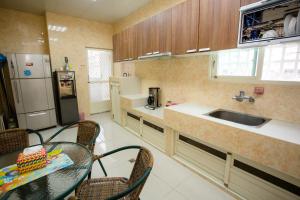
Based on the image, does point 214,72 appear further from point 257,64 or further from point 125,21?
point 125,21

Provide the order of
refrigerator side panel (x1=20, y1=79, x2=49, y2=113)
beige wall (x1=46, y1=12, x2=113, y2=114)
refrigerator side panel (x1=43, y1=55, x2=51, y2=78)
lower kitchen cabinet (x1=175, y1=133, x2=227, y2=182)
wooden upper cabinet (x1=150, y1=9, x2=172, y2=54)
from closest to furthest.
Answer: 1. lower kitchen cabinet (x1=175, y1=133, x2=227, y2=182)
2. wooden upper cabinet (x1=150, y1=9, x2=172, y2=54)
3. refrigerator side panel (x1=20, y1=79, x2=49, y2=113)
4. refrigerator side panel (x1=43, y1=55, x2=51, y2=78)
5. beige wall (x1=46, y1=12, x2=113, y2=114)

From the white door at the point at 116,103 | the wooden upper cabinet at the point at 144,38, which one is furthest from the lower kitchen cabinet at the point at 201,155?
the white door at the point at 116,103

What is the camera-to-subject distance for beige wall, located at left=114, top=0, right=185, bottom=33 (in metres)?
2.91

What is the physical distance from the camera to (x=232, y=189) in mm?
1703

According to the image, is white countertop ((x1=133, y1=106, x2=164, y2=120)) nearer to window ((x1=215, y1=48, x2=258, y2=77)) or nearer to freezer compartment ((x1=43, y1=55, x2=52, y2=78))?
window ((x1=215, y1=48, x2=258, y2=77))

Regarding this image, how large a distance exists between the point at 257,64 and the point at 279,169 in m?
1.27

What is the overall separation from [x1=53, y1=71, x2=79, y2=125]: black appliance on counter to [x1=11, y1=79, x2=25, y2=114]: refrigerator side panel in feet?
2.45

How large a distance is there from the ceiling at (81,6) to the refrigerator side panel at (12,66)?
123 cm

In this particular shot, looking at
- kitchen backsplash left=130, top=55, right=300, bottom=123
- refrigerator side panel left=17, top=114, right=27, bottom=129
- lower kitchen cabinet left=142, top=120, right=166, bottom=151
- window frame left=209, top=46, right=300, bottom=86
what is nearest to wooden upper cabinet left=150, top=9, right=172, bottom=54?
kitchen backsplash left=130, top=55, right=300, bottom=123

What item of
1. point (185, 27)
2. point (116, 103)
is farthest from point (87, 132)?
point (116, 103)

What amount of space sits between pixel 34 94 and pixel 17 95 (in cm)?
30

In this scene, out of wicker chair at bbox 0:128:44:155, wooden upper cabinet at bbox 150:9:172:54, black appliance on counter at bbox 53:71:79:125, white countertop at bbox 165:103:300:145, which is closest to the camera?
white countertop at bbox 165:103:300:145

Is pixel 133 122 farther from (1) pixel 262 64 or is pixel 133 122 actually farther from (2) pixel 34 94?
(1) pixel 262 64

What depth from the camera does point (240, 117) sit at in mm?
2023
